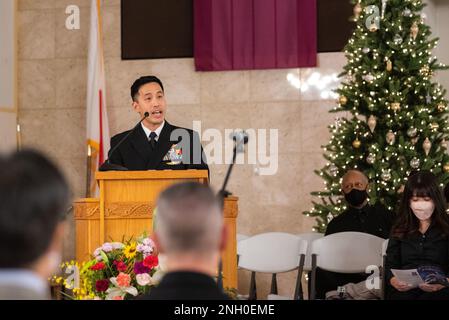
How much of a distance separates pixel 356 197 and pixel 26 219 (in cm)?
645

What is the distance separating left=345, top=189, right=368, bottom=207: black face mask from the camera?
7699mm

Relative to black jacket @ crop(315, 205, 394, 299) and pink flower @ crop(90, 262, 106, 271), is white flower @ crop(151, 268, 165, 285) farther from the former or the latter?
black jacket @ crop(315, 205, 394, 299)

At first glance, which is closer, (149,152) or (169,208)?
(169,208)

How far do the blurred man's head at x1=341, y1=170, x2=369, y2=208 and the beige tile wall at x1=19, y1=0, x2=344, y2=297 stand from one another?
242 cm

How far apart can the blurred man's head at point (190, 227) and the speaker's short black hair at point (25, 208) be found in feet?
1.55

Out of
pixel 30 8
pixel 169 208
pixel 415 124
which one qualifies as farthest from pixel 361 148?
pixel 169 208

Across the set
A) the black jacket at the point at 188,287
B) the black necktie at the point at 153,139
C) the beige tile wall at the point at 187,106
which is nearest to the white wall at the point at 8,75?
the beige tile wall at the point at 187,106

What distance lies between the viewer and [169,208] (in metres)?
1.93

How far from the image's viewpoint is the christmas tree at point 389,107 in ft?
27.2

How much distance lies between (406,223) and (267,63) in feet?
14.9

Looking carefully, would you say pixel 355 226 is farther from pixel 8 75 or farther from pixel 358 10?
pixel 8 75
